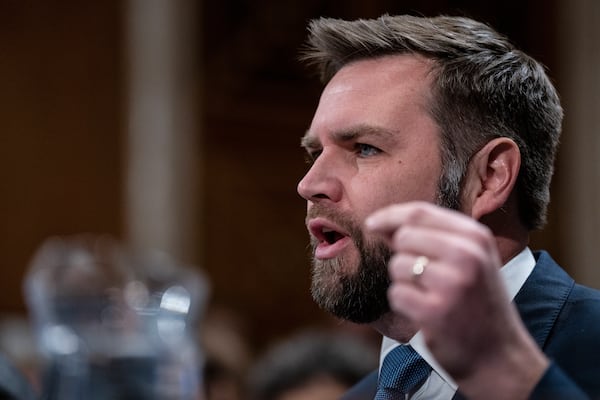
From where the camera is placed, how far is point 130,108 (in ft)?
17.7

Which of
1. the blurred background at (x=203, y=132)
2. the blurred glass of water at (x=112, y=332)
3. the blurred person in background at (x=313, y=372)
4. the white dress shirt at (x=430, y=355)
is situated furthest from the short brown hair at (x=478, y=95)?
the blurred background at (x=203, y=132)

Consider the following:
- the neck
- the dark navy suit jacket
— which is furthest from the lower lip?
the dark navy suit jacket

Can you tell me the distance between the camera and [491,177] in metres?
1.74

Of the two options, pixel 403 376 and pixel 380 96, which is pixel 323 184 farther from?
pixel 403 376

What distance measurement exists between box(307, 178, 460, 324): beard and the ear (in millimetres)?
35

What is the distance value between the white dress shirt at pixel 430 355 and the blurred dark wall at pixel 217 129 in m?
3.65

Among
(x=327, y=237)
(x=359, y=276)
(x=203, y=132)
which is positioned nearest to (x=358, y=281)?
(x=359, y=276)

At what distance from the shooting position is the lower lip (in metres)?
1.69

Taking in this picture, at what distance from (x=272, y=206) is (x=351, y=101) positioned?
4.13 m

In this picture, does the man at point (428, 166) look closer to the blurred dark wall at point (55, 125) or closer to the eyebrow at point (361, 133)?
the eyebrow at point (361, 133)

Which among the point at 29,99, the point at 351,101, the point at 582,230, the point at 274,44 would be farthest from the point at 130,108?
the point at 351,101

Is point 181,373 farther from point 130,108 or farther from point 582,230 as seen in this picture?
point 582,230

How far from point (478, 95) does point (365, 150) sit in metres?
0.22

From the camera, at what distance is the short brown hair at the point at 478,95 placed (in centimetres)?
173
